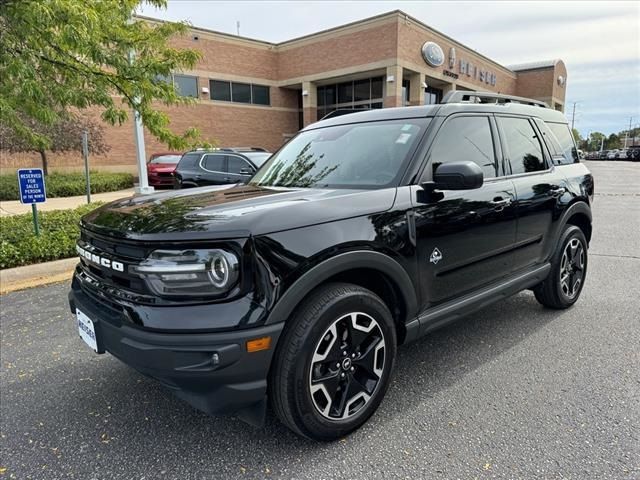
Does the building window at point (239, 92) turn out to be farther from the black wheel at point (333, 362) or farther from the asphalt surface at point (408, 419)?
the black wheel at point (333, 362)

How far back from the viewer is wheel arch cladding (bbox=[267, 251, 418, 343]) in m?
2.10

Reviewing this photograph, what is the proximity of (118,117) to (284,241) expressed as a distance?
206 inches

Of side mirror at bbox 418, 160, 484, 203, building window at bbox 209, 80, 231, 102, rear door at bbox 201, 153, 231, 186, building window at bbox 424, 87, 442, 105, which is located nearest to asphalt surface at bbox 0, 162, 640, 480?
side mirror at bbox 418, 160, 484, 203

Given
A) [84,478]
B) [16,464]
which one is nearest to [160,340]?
[84,478]

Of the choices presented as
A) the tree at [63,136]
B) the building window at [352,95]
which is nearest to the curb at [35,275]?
the tree at [63,136]

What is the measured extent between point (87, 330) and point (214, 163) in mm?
9127

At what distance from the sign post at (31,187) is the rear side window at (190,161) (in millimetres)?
5174

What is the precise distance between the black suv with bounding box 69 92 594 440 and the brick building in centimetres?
2113

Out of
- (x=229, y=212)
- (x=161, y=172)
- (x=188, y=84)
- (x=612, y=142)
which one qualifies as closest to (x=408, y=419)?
(x=229, y=212)

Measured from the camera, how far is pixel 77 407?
2816mm

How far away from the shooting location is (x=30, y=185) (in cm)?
621

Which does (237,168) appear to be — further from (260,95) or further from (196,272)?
(260,95)

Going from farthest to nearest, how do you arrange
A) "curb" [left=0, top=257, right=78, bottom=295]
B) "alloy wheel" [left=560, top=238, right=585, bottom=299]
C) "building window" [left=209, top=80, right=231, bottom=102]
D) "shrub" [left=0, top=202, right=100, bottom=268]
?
1. "building window" [left=209, top=80, right=231, bottom=102]
2. "shrub" [left=0, top=202, right=100, bottom=268]
3. "curb" [left=0, top=257, right=78, bottom=295]
4. "alloy wheel" [left=560, top=238, right=585, bottom=299]

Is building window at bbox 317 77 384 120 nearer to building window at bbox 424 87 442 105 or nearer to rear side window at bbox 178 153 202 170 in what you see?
building window at bbox 424 87 442 105
